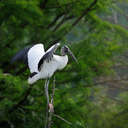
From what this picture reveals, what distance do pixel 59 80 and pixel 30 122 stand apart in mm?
1137

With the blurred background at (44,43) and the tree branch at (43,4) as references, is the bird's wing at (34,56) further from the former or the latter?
the tree branch at (43,4)

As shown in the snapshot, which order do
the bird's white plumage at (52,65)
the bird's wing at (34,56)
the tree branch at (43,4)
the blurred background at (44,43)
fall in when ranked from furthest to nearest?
the tree branch at (43,4)
the blurred background at (44,43)
the bird's wing at (34,56)
the bird's white plumage at (52,65)

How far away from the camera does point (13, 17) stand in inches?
266

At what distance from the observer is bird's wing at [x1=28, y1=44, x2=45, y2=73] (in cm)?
313

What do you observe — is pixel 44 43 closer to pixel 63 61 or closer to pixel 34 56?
pixel 34 56

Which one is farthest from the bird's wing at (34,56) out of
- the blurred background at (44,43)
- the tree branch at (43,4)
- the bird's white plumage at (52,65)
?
the tree branch at (43,4)

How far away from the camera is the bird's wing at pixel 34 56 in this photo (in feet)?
10.3

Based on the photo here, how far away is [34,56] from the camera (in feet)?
10.7

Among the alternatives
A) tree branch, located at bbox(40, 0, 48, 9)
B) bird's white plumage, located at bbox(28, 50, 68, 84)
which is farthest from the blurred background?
bird's white plumage, located at bbox(28, 50, 68, 84)

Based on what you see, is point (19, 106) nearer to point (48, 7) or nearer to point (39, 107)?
point (39, 107)

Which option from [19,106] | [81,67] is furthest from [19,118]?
[81,67]

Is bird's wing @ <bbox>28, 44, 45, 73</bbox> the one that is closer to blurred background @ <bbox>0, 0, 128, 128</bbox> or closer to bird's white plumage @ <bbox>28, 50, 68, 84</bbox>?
bird's white plumage @ <bbox>28, 50, 68, 84</bbox>

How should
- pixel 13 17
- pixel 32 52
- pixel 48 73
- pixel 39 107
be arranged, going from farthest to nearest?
1. pixel 13 17
2. pixel 39 107
3. pixel 32 52
4. pixel 48 73

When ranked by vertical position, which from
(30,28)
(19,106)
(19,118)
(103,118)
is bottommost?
(103,118)
